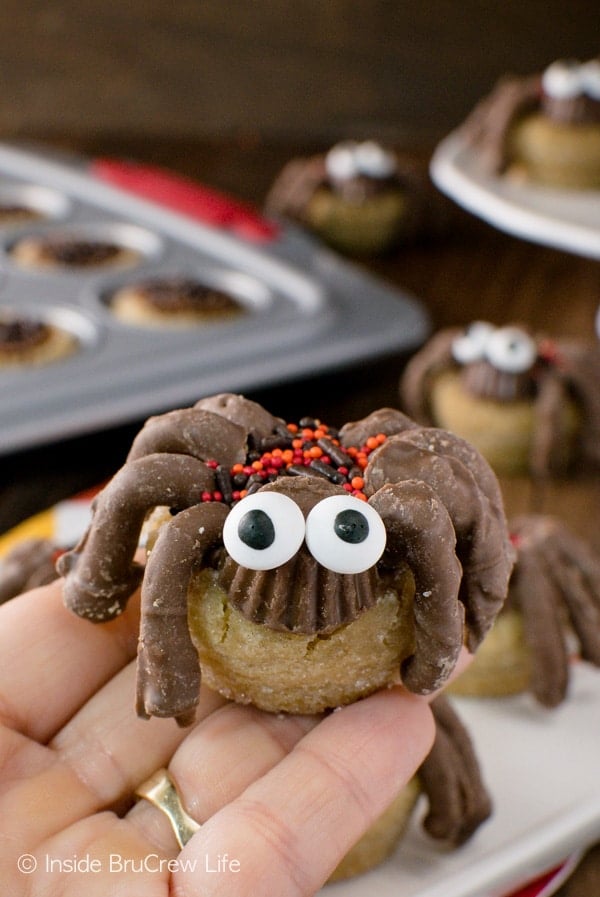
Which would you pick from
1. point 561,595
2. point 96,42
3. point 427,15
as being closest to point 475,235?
point 427,15

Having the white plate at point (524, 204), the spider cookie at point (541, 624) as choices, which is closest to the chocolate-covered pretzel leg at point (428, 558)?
the spider cookie at point (541, 624)

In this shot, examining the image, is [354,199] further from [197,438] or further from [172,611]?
[172,611]

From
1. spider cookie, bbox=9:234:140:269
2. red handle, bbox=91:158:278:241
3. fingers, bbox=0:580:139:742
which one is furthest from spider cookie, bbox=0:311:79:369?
fingers, bbox=0:580:139:742

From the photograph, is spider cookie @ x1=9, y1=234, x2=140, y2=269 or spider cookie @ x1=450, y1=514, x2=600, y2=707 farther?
spider cookie @ x1=9, y1=234, x2=140, y2=269

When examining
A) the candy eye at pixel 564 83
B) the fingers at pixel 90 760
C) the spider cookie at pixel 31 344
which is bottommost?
the spider cookie at pixel 31 344

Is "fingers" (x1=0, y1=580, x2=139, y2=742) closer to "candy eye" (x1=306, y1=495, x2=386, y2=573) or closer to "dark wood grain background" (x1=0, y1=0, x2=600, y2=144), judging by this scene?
"candy eye" (x1=306, y1=495, x2=386, y2=573)

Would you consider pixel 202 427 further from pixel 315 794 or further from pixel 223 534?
pixel 315 794

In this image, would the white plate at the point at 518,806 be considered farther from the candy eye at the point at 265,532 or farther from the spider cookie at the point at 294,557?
the candy eye at the point at 265,532
